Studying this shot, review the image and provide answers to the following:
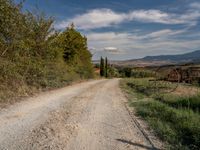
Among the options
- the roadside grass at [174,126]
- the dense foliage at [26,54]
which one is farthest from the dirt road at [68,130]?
the dense foliage at [26,54]

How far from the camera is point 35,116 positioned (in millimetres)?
9898

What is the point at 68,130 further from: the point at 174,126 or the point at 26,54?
the point at 26,54

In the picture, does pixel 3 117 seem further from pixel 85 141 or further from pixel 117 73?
pixel 117 73

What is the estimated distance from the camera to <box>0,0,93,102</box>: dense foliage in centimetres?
1542

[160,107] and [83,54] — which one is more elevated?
[83,54]

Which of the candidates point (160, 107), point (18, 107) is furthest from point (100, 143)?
point (18, 107)

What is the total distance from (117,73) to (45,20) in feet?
255

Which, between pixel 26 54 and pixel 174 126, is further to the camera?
pixel 26 54

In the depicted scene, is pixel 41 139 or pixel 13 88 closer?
pixel 41 139

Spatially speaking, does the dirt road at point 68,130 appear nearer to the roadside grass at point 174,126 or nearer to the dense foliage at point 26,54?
the roadside grass at point 174,126

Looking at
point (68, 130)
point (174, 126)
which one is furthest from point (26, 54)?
point (174, 126)

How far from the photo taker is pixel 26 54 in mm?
17922

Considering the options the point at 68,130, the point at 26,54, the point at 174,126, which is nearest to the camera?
the point at 68,130

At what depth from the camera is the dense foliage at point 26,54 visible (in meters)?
15.4
